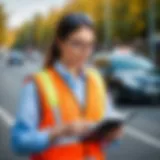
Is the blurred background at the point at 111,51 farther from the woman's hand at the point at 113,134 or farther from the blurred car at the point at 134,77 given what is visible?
the woman's hand at the point at 113,134

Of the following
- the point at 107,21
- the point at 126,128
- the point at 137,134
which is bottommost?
the point at 126,128

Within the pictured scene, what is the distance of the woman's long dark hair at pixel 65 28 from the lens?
77 cm

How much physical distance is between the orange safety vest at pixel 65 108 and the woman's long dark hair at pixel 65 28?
23 mm

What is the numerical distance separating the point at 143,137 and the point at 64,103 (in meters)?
0.98

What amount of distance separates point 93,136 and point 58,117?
56 millimetres

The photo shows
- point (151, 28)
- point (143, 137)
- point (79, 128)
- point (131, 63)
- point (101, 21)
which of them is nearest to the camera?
point (79, 128)

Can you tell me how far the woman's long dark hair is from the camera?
2.52 feet

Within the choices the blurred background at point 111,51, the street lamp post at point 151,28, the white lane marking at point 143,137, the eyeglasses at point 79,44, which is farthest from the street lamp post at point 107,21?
the eyeglasses at point 79,44

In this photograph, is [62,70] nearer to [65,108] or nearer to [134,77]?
[65,108]

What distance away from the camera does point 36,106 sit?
74 centimetres

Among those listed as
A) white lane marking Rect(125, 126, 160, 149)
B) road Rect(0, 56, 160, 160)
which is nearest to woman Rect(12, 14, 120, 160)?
road Rect(0, 56, 160, 160)

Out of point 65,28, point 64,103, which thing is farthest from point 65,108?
point 65,28

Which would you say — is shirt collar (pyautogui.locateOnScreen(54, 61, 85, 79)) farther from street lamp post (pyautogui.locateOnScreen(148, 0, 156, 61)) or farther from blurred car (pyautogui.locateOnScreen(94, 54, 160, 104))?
street lamp post (pyautogui.locateOnScreen(148, 0, 156, 61))

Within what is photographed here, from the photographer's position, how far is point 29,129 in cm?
74
